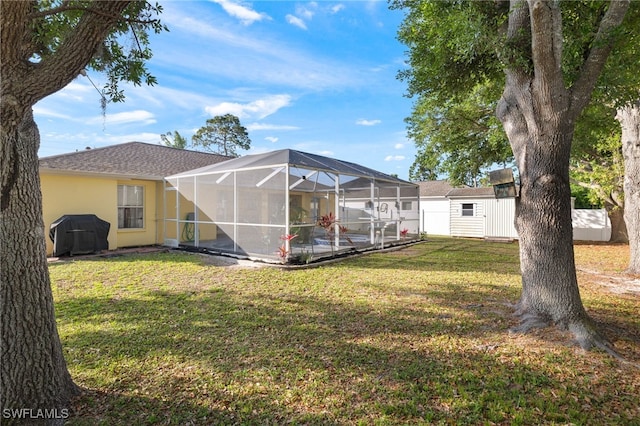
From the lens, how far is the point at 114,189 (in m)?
11.0

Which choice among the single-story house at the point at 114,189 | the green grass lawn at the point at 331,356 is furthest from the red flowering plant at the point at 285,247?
the single-story house at the point at 114,189

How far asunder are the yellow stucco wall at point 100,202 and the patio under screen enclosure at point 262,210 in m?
0.59

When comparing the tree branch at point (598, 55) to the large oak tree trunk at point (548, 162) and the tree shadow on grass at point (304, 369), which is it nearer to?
the large oak tree trunk at point (548, 162)

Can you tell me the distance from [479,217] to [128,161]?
17554 millimetres

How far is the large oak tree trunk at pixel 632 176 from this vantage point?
7898 millimetres

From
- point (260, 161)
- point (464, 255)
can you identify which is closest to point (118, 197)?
point (260, 161)

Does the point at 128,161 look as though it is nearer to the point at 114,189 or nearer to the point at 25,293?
the point at 114,189

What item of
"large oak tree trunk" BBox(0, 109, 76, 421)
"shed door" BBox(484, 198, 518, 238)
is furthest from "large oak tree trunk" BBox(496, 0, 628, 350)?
"shed door" BBox(484, 198, 518, 238)

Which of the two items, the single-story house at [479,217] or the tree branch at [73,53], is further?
the single-story house at [479,217]

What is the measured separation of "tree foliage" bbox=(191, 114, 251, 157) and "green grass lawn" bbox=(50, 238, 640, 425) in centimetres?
3796

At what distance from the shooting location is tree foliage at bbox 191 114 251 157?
41.6 meters

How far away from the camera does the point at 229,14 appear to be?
607 cm

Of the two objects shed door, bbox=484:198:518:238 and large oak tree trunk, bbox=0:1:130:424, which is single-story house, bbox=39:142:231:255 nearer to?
large oak tree trunk, bbox=0:1:130:424

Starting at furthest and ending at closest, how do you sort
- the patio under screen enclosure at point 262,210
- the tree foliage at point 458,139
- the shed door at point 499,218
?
the shed door at point 499,218
the tree foliage at point 458,139
the patio under screen enclosure at point 262,210
